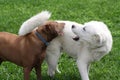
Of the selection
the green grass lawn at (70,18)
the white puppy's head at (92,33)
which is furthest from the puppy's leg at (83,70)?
the green grass lawn at (70,18)

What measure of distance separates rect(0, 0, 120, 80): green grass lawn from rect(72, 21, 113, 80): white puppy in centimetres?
52

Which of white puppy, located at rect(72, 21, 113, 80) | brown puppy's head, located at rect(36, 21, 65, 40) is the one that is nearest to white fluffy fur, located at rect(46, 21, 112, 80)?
white puppy, located at rect(72, 21, 113, 80)

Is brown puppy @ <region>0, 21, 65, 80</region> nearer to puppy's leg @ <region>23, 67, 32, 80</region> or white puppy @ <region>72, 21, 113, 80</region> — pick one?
puppy's leg @ <region>23, 67, 32, 80</region>

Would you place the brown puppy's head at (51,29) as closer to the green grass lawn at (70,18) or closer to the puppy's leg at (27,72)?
the puppy's leg at (27,72)

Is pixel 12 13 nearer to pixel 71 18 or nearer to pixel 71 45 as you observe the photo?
pixel 71 18

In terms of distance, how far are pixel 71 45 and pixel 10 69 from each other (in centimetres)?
113

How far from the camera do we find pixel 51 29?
4.88 metres

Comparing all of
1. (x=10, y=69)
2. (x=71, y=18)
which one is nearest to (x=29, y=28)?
(x=10, y=69)

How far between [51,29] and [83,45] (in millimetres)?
563

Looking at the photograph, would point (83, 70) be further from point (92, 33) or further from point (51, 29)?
point (51, 29)

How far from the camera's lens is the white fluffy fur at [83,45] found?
4.94 meters

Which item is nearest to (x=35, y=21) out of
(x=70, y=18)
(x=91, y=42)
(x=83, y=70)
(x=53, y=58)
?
(x=53, y=58)

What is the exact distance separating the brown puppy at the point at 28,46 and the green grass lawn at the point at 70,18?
0.59m

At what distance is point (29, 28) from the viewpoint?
495 cm
